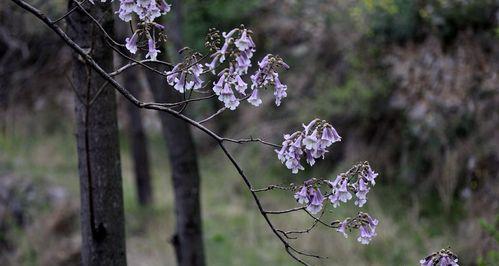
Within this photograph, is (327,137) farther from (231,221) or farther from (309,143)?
(231,221)

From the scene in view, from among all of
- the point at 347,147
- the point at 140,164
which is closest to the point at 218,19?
the point at 140,164

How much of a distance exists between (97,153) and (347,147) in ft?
23.2

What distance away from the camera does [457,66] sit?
9.45 m

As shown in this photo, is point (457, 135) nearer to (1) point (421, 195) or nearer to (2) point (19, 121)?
(1) point (421, 195)

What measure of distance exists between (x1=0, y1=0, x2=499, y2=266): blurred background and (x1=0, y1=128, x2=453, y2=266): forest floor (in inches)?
1.0

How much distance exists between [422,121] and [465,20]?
1585 mm

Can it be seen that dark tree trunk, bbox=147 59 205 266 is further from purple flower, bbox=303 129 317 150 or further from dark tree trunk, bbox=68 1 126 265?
purple flower, bbox=303 129 317 150

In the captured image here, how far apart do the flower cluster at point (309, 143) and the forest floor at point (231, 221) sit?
17.1 feet

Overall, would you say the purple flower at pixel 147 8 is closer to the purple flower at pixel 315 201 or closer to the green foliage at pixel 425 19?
the purple flower at pixel 315 201

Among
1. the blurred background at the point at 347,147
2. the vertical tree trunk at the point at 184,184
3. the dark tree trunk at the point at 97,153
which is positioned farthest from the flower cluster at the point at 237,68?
the blurred background at the point at 347,147

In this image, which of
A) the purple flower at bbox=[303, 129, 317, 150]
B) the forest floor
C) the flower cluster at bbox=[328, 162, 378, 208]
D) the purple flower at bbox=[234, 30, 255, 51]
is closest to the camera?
the purple flower at bbox=[234, 30, 255, 51]

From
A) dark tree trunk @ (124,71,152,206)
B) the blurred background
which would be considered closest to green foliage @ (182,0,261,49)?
the blurred background

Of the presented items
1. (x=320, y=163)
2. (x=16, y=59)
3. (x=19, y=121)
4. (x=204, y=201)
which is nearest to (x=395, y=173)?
(x=320, y=163)

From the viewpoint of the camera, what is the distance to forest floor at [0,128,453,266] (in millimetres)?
8125
